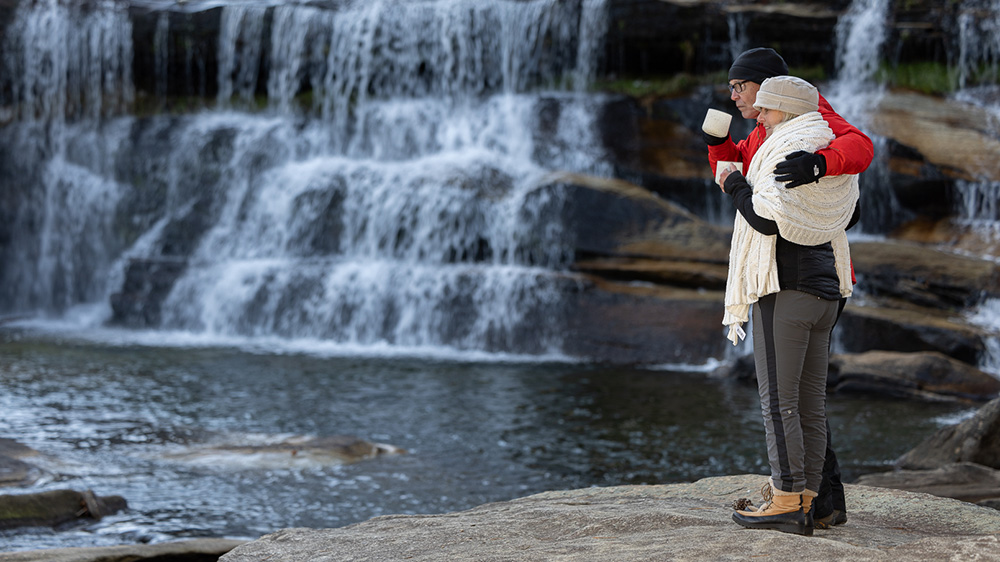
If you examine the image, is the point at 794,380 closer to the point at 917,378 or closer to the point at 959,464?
the point at 959,464

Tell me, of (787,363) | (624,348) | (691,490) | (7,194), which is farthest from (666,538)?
(7,194)

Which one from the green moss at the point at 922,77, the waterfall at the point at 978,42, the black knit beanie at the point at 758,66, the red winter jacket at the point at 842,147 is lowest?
the red winter jacket at the point at 842,147

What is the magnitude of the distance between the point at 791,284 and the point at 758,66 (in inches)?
36.0

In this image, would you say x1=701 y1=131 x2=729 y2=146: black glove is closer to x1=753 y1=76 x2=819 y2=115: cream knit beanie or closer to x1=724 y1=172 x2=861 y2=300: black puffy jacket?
x1=753 y1=76 x2=819 y2=115: cream knit beanie

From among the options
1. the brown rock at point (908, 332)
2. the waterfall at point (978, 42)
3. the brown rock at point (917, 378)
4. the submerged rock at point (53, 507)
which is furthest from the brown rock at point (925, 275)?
the submerged rock at point (53, 507)

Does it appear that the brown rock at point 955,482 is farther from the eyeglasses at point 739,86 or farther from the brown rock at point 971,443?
the eyeglasses at point 739,86

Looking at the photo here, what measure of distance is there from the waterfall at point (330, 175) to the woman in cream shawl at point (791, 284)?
10.5 meters

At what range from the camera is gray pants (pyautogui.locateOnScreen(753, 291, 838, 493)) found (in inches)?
149

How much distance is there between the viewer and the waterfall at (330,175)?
15609mm

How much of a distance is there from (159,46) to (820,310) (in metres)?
20.9

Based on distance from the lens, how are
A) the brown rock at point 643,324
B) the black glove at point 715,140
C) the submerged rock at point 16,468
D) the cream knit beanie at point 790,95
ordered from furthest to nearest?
the brown rock at point 643,324
the submerged rock at point 16,468
the black glove at point 715,140
the cream knit beanie at point 790,95

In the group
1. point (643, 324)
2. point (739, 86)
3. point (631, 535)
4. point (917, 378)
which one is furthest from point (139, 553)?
point (643, 324)

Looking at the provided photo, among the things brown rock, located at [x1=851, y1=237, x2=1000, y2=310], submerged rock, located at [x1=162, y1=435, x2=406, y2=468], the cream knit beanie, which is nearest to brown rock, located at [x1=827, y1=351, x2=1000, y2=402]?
brown rock, located at [x1=851, y1=237, x2=1000, y2=310]

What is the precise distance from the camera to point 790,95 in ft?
12.6
